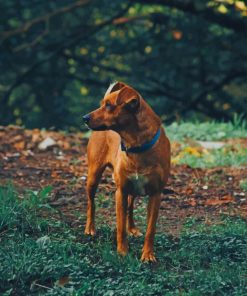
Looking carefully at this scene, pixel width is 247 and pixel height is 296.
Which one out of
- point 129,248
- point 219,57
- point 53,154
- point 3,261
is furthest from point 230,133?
point 3,261

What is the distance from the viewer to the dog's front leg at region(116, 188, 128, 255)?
6.62m

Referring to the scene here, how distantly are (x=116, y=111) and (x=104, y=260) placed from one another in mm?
1066

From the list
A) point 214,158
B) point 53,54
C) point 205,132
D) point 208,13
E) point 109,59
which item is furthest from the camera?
point 109,59

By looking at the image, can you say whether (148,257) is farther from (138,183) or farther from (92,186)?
(92,186)

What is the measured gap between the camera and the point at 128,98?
249 inches

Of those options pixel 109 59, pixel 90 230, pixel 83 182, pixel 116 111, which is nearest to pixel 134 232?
pixel 90 230

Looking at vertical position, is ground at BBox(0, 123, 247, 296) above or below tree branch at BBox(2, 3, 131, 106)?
above

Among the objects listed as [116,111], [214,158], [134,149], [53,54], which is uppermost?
[116,111]

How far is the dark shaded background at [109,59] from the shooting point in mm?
15773

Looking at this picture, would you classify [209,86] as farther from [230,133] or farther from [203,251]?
[203,251]

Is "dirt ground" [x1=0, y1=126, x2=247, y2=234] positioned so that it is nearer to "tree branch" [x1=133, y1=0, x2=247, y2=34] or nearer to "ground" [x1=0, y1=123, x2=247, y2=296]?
"ground" [x1=0, y1=123, x2=247, y2=296]

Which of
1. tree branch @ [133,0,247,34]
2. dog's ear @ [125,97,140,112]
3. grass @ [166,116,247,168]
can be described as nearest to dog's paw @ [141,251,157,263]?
dog's ear @ [125,97,140,112]

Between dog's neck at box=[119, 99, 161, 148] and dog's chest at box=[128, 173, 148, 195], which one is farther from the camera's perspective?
dog's chest at box=[128, 173, 148, 195]

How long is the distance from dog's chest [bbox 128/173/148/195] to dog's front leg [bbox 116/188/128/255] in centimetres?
10
